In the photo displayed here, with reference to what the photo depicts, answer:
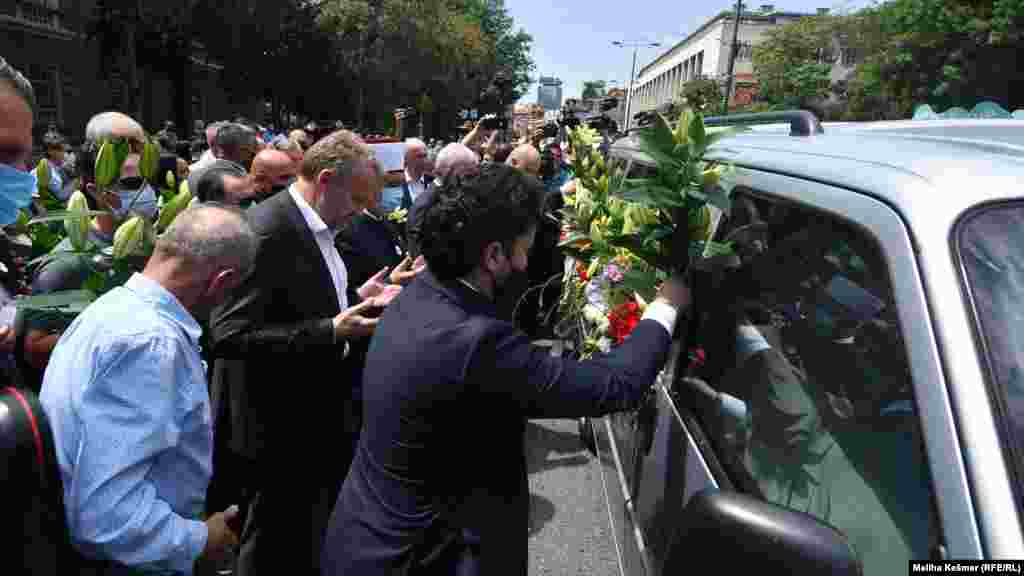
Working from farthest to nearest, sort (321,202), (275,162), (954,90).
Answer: (954,90) → (275,162) → (321,202)

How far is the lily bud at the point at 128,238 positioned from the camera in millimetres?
1845

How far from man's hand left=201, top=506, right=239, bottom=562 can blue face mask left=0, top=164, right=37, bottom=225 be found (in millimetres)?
947

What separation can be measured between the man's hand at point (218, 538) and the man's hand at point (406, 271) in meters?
1.28

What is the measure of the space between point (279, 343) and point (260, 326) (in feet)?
0.35

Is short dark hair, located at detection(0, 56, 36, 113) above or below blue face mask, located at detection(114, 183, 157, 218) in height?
above

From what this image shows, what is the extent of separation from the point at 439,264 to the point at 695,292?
31.0 inches

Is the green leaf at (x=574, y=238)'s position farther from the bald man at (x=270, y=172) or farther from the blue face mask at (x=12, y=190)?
the bald man at (x=270, y=172)

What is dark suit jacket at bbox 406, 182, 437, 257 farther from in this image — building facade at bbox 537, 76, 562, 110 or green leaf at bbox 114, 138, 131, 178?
building facade at bbox 537, 76, 562, 110

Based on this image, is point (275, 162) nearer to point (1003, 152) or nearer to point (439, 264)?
point (439, 264)

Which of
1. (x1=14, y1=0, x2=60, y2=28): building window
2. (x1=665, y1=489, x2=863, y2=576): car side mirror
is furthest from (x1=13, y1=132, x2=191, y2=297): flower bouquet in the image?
(x1=14, y1=0, x2=60, y2=28): building window

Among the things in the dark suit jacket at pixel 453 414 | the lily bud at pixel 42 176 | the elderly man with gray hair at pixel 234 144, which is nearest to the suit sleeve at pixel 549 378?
the dark suit jacket at pixel 453 414

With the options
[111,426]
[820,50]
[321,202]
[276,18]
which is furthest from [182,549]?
[820,50]

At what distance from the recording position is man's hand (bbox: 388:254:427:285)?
2924 mm

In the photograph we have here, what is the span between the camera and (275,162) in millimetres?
4090
